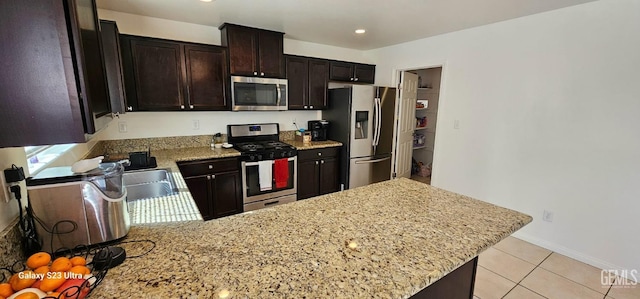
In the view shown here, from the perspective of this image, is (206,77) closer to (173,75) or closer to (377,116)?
(173,75)

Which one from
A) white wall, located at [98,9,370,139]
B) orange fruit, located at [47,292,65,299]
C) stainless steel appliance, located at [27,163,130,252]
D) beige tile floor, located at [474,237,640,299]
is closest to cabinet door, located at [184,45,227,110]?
white wall, located at [98,9,370,139]

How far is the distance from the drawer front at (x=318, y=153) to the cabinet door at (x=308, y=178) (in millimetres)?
56

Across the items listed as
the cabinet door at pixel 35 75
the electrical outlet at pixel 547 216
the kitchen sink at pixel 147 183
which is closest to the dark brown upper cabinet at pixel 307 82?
the kitchen sink at pixel 147 183

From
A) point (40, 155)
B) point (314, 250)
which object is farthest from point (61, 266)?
point (40, 155)

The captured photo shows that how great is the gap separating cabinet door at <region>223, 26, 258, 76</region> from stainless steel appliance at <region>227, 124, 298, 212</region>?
0.78 m

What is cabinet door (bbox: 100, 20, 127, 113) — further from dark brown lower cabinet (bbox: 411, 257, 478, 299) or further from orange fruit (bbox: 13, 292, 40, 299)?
dark brown lower cabinet (bbox: 411, 257, 478, 299)

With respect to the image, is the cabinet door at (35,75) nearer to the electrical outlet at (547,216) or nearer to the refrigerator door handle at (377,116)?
the refrigerator door handle at (377,116)

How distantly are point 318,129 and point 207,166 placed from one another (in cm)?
168

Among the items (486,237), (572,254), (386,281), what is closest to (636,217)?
(572,254)

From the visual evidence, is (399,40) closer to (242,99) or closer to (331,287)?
(242,99)

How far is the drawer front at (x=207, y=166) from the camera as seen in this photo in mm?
2803

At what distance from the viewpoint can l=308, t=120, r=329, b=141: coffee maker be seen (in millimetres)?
3963

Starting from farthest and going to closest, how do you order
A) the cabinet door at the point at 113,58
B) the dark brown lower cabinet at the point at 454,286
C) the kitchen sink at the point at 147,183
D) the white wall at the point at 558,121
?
the white wall at the point at 558,121
the kitchen sink at the point at 147,183
the cabinet door at the point at 113,58
the dark brown lower cabinet at the point at 454,286

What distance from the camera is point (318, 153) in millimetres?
3670
